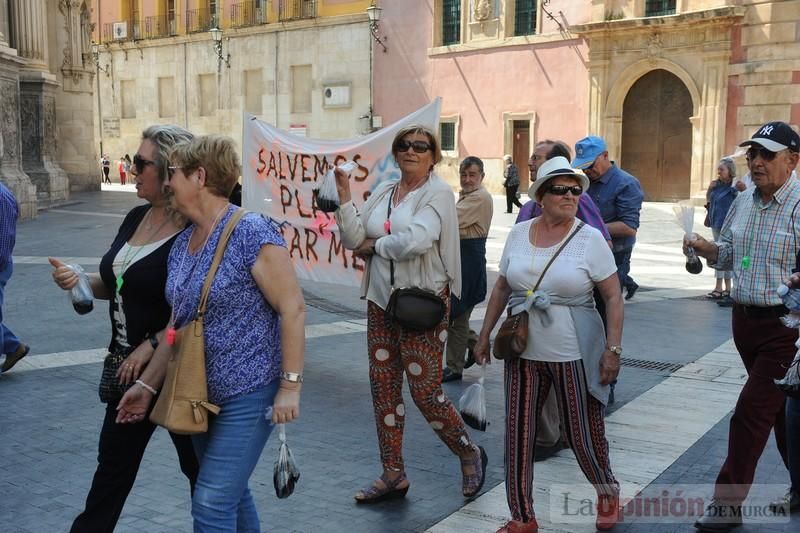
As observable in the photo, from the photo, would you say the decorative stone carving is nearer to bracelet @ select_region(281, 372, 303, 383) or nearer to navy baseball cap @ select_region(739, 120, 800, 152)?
navy baseball cap @ select_region(739, 120, 800, 152)

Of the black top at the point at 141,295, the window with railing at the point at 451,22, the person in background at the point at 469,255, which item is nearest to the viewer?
the black top at the point at 141,295

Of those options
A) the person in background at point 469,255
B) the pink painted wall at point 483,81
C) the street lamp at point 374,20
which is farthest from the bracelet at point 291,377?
the street lamp at point 374,20

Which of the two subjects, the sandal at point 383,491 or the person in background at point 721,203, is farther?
the person in background at point 721,203

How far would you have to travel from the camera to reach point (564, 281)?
376cm

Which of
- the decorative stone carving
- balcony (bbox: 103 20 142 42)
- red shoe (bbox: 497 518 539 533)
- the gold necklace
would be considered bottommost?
red shoe (bbox: 497 518 539 533)

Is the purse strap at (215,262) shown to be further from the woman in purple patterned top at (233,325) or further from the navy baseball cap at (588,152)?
the navy baseball cap at (588,152)

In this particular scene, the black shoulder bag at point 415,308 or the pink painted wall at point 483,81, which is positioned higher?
the pink painted wall at point 483,81

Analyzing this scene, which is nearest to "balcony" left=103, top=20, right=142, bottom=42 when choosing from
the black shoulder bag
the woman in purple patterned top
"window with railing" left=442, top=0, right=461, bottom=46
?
"window with railing" left=442, top=0, right=461, bottom=46

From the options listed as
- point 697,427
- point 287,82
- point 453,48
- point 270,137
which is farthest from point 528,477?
point 287,82

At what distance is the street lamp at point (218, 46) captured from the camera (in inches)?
1463

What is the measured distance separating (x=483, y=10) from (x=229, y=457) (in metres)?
29.4

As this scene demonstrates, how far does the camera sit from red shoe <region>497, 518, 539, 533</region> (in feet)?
12.2

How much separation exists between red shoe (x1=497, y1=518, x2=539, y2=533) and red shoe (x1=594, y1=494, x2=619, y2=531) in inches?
14.6

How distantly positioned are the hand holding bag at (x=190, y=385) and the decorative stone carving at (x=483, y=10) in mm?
29090
